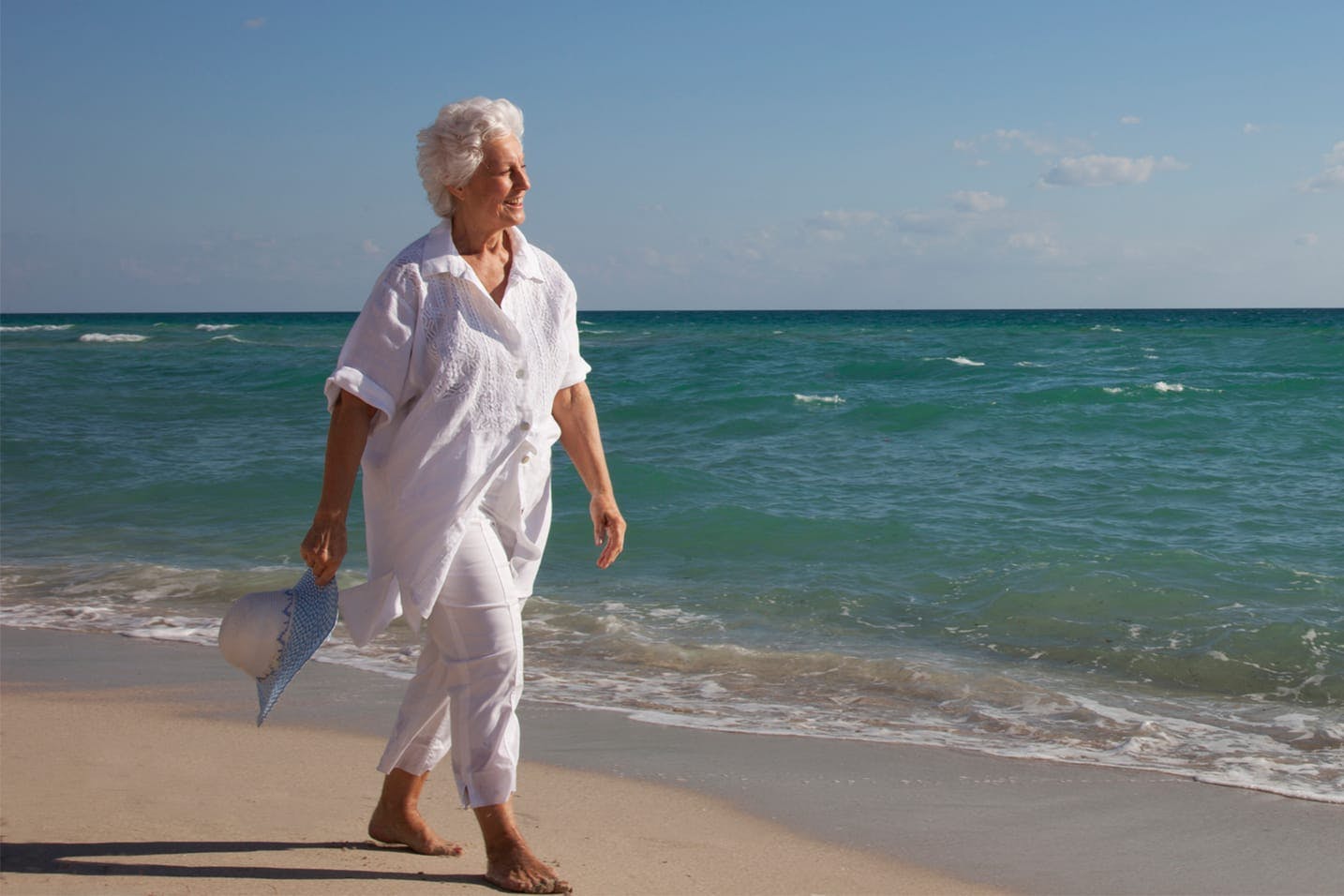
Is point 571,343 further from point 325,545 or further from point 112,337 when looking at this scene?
point 112,337

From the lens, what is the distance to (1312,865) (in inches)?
120

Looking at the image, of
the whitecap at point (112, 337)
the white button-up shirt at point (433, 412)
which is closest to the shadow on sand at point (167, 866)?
the white button-up shirt at point (433, 412)

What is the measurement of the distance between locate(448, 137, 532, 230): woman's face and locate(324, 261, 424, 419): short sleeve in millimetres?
226

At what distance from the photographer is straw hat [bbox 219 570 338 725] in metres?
2.68

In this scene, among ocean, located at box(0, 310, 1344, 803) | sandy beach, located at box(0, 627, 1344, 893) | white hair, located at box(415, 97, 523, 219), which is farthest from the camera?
ocean, located at box(0, 310, 1344, 803)

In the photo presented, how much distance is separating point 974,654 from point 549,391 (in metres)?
3.41

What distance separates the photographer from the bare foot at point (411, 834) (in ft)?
9.28

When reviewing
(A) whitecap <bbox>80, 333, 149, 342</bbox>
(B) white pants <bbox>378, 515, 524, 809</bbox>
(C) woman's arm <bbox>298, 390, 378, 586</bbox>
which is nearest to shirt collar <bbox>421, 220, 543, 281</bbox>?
(C) woman's arm <bbox>298, 390, 378, 586</bbox>

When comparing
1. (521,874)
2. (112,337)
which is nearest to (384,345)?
(521,874)

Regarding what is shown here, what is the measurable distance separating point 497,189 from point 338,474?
0.68 m

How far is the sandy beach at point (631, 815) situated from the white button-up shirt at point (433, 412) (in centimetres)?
70

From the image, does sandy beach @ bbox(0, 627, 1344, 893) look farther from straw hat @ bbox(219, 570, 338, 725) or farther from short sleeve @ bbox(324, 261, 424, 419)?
short sleeve @ bbox(324, 261, 424, 419)

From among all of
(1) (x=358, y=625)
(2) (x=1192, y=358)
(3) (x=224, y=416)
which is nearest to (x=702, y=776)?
(1) (x=358, y=625)

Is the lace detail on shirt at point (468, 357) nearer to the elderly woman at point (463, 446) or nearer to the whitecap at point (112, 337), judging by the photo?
the elderly woman at point (463, 446)
